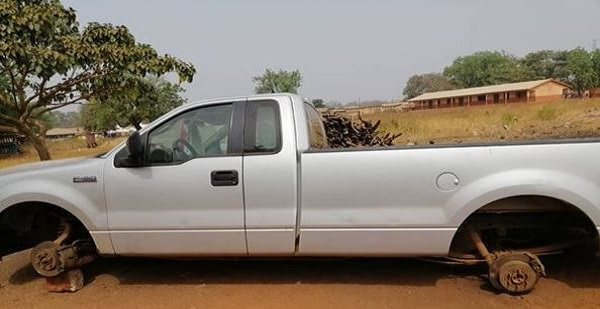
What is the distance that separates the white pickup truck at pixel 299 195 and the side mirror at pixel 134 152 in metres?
0.01

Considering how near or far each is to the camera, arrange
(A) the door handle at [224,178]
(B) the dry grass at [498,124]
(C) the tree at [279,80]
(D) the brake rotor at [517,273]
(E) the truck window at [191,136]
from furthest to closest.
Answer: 1. (C) the tree at [279,80]
2. (B) the dry grass at [498,124]
3. (E) the truck window at [191,136]
4. (A) the door handle at [224,178]
5. (D) the brake rotor at [517,273]

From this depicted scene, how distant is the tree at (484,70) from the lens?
92.6 meters

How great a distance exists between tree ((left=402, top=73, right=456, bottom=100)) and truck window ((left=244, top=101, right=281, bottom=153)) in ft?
359

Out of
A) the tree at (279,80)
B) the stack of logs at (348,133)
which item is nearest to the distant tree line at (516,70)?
the tree at (279,80)

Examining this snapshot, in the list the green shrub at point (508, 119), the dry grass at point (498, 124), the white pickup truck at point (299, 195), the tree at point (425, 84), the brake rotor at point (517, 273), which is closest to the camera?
the white pickup truck at point (299, 195)

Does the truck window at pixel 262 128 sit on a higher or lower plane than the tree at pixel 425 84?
lower

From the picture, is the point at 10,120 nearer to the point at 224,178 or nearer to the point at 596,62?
the point at 224,178

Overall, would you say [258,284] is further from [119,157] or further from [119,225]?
[119,157]

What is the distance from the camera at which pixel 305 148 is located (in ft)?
12.5

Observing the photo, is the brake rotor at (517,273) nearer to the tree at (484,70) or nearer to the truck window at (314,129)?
the truck window at (314,129)

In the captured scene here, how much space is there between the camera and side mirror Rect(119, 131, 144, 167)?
12.5 feet

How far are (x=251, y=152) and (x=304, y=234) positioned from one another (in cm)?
81

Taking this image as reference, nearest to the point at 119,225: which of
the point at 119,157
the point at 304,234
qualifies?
the point at 119,157

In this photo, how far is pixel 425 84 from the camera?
11431cm
